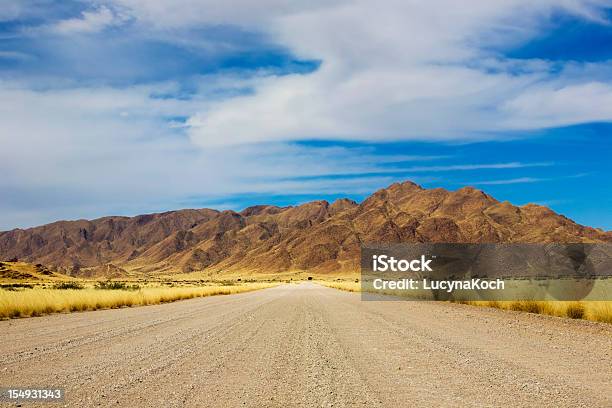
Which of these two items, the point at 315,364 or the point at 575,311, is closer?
the point at 315,364

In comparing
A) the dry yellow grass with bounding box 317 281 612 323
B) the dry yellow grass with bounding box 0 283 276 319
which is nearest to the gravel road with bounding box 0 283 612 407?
the dry yellow grass with bounding box 317 281 612 323

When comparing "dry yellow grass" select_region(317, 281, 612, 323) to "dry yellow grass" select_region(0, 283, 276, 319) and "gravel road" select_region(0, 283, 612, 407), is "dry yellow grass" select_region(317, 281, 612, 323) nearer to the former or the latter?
"gravel road" select_region(0, 283, 612, 407)

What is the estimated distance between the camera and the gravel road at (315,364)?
273 inches

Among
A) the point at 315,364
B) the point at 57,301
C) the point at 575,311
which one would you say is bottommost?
the point at 575,311

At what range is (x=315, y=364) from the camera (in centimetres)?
933

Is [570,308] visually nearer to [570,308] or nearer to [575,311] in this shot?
[570,308]

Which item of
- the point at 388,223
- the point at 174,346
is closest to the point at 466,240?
the point at 388,223

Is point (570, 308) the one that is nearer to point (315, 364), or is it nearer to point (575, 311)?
point (575, 311)

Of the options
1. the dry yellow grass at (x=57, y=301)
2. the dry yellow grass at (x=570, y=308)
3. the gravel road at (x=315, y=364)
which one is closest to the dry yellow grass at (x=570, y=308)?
the dry yellow grass at (x=570, y=308)

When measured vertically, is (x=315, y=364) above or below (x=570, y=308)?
above

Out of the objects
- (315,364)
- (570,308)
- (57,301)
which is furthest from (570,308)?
(57,301)

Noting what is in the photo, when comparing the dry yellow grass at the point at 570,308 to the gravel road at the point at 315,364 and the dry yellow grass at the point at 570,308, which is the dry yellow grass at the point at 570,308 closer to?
the dry yellow grass at the point at 570,308

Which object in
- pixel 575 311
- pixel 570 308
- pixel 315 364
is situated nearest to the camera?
pixel 315 364

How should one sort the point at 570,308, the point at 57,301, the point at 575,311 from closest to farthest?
the point at 575,311
the point at 570,308
the point at 57,301
